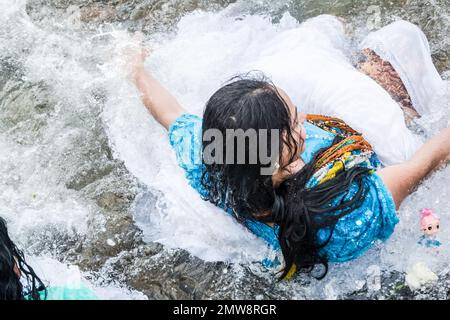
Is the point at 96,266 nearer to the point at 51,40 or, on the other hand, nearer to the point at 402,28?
the point at 51,40

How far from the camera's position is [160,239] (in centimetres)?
297

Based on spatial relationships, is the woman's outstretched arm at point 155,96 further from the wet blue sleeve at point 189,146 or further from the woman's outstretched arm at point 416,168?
the woman's outstretched arm at point 416,168

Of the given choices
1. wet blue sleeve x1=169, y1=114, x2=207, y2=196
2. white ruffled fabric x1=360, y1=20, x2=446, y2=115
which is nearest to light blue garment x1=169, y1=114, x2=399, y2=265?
wet blue sleeve x1=169, y1=114, x2=207, y2=196

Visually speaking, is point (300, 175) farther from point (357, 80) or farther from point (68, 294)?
point (68, 294)

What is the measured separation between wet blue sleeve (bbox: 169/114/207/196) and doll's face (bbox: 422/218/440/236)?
984mm

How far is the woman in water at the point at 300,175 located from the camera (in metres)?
2.19

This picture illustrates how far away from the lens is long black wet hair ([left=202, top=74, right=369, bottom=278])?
7.07 ft

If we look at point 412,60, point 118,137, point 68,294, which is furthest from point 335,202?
point 118,137

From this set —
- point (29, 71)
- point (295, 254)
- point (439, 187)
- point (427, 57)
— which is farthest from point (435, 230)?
point (29, 71)

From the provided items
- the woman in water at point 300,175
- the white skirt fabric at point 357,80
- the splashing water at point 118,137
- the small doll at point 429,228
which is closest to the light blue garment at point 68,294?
the splashing water at point 118,137

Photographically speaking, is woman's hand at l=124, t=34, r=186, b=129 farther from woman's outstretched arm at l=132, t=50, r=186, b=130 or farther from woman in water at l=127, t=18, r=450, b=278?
woman in water at l=127, t=18, r=450, b=278

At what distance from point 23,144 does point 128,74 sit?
756mm

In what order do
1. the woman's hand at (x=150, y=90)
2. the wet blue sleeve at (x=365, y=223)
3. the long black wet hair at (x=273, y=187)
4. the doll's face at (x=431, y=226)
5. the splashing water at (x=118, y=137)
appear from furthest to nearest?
the woman's hand at (x=150, y=90), the splashing water at (x=118, y=137), the doll's face at (x=431, y=226), the wet blue sleeve at (x=365, y=223), the long black wet hair at (x=273, y=187)

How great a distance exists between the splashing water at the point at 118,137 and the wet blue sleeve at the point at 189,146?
0.77 feet
